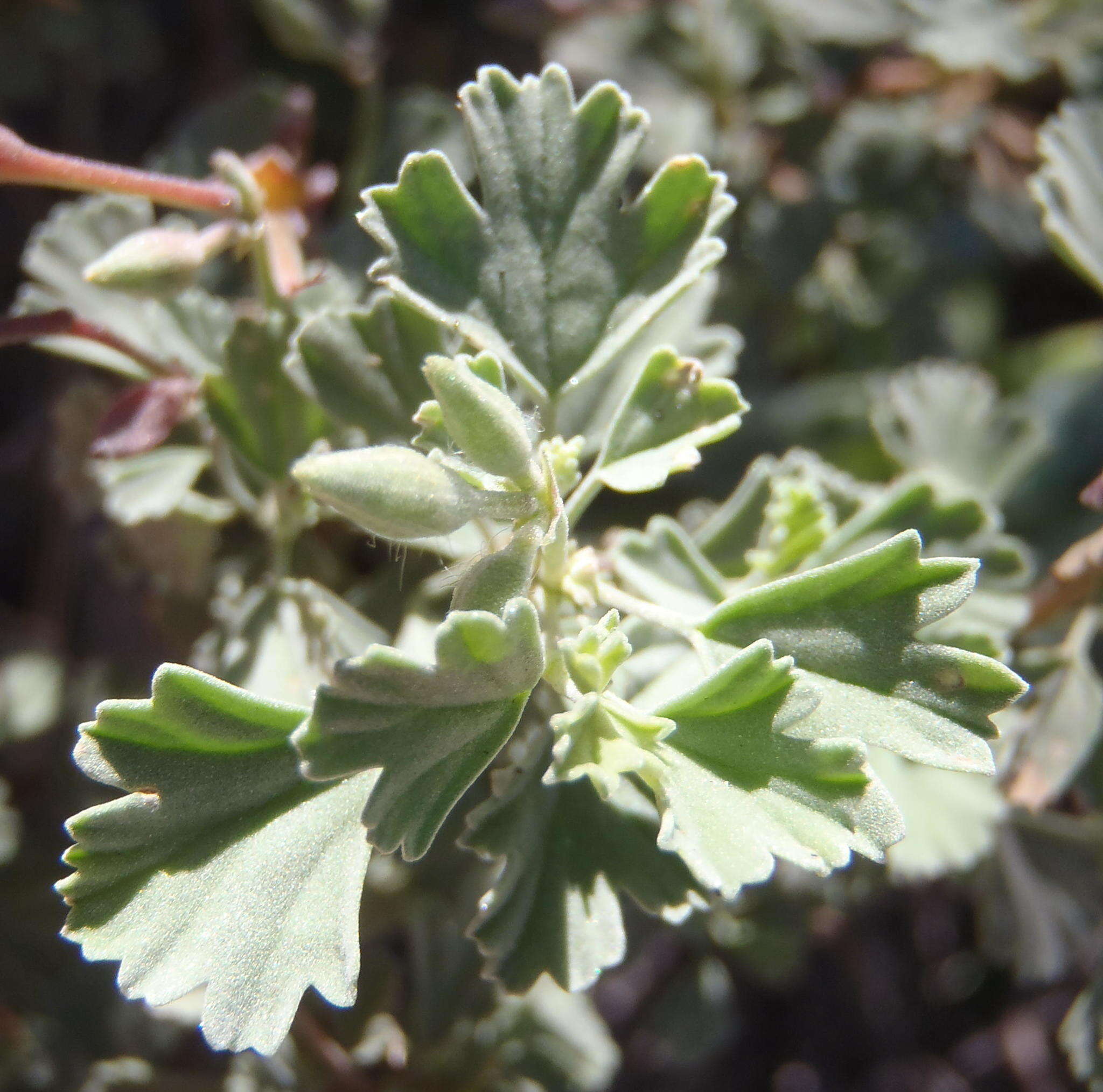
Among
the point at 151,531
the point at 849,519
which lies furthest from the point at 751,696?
the point at 151,531

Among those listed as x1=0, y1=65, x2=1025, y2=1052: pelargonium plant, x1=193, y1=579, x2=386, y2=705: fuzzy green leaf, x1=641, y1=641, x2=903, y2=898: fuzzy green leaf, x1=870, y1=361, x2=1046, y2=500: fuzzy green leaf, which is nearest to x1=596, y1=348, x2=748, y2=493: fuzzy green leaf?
x1=0, y1=65, x2=1025, y2=1052: pelargonium plant

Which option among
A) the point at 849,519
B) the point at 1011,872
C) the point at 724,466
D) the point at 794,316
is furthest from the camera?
the point at 794,316

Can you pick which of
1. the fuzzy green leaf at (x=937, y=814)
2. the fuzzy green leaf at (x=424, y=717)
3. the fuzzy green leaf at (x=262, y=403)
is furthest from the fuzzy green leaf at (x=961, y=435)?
the fuzzy green leaf at (x=424, y=717)

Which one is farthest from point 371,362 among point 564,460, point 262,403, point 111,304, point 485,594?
point 111,304

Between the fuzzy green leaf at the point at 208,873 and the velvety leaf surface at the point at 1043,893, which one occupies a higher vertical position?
the fuzzy green leaf at the point at 208,873

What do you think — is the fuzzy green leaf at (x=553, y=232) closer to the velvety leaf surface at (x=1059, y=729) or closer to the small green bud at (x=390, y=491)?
the small green bud at (x=390, y=491)

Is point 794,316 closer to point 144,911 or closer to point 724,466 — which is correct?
point 724,466
